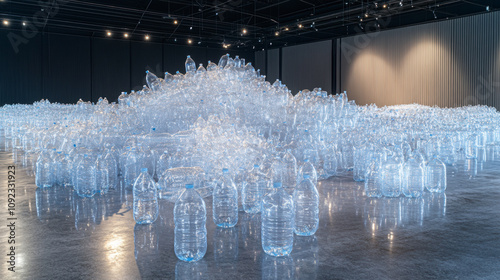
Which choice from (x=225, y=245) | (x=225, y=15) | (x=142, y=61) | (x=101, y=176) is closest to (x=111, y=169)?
(x=101, y=176)

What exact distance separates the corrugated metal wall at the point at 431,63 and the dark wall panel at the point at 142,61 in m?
9.21

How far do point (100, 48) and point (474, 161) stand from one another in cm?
1722

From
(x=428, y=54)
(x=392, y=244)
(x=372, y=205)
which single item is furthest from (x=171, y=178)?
(x=428, y=54)

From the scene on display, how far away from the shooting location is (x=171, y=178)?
3.69 m

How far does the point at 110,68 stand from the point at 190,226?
1833 cm

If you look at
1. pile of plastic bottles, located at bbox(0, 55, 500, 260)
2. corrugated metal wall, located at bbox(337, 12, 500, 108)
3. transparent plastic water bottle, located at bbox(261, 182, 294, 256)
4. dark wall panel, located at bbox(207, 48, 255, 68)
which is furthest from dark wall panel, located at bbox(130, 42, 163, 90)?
transparent plastic water bottle, located at bbox(261, 182, 294, 256)

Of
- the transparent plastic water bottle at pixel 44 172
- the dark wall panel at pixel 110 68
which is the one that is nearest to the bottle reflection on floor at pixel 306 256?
the transparent plastic water bottle at pixel 44 172

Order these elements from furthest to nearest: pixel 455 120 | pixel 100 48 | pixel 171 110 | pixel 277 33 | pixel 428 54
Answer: pixel 100 48 < pixel 277 33 < pixel 428 54 < pixel 455 120 < pixel 171 110

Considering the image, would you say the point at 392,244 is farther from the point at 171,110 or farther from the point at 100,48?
the point at 100,48

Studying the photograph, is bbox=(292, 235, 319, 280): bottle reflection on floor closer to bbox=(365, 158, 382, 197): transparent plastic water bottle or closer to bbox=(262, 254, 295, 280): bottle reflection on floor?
bbox=(262, 254, 295, 280): bottle reflection on floor

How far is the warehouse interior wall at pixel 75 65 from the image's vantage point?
55.2ft

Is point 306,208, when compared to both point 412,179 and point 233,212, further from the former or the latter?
point 412,179

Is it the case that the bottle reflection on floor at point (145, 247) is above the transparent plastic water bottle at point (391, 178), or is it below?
below

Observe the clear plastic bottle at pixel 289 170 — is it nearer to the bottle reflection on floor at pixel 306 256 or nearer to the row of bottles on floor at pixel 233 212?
the row of bottles on floor at pixel 233 212
